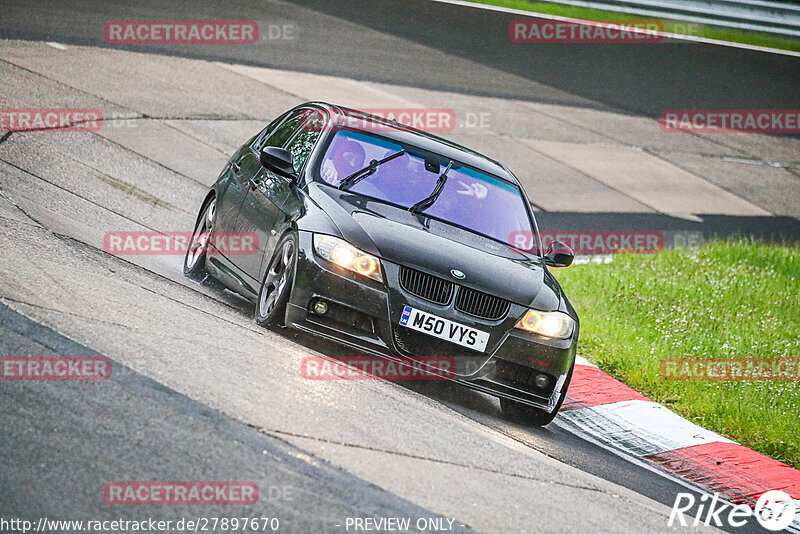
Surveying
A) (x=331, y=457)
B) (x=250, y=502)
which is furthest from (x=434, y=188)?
(x=250, y=502)

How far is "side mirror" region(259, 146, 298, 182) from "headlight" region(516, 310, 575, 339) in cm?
199

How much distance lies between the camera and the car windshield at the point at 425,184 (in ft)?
26.2

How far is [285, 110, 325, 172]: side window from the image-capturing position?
842 cm

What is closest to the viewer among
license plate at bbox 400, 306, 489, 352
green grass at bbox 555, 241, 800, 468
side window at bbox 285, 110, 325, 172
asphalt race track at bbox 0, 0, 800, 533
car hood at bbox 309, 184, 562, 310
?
asphalt race track at bbox 0, 0, 800, 533

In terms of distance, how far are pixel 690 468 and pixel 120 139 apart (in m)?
8.17

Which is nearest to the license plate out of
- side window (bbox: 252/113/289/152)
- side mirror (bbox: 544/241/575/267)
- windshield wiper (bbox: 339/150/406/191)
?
windshield wiper (bbox: 339/150/406/191)

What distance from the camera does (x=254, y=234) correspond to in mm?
8172

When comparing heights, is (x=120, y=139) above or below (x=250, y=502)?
above

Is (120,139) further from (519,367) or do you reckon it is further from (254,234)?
(519,367)

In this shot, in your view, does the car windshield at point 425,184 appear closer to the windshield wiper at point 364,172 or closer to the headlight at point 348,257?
the windshield wiper at point 364,172

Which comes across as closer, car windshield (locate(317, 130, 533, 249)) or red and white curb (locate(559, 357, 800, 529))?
red and white curb (locate(559, 357, 800, 529))

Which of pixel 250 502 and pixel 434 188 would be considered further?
pixel 434 188

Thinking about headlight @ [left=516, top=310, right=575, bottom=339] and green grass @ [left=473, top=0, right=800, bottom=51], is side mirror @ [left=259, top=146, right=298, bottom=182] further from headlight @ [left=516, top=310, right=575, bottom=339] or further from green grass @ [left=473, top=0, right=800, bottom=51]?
green grass @ [left=473, top=0, right=800, bottom=51]

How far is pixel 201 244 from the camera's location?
931cm
